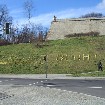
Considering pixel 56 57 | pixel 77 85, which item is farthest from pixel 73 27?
pixel 77 85

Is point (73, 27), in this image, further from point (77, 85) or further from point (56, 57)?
point (77, 85)

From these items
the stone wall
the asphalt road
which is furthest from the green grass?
the stone wall

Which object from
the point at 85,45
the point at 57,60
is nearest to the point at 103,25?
the point at 85,45

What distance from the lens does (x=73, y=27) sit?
272 ft

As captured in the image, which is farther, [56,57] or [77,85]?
[56,57]

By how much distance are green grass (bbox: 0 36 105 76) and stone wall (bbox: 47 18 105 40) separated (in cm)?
1475

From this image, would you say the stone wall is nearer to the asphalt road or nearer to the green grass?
the green grass

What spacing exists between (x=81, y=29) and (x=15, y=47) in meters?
24.1

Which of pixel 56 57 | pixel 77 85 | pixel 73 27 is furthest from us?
pixel 73 27

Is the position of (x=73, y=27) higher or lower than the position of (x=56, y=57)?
higher

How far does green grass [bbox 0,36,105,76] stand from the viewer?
46.8 metres

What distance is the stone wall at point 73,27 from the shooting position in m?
80.8

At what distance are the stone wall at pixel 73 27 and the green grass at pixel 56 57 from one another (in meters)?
14.7

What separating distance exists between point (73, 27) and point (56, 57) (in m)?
30.7
